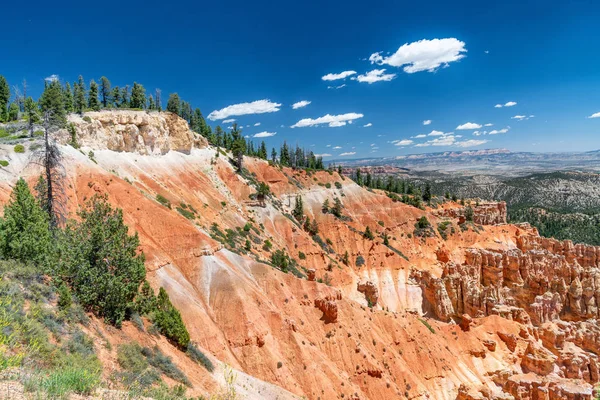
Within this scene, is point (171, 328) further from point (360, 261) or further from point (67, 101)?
point (67, 101)

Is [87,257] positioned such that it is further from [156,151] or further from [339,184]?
[339,184]

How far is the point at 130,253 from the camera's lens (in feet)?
63.6

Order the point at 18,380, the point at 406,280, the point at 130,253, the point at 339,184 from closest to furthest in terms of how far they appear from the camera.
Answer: the point at 18,380, the point at 130,253, the point at 406,280, the point at 339,184

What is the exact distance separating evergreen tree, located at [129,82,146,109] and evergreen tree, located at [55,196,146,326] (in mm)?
59330

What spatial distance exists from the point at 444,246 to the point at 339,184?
87.7ft

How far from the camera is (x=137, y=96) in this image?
70.8 metres

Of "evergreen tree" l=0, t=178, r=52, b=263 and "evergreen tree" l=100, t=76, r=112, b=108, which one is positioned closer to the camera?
"evergreen tree" l=0, t=178, r=52, b=263

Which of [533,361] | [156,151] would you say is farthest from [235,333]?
[156,151]

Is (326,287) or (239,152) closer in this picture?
(326,287)

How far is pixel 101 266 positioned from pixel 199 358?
8.11 m

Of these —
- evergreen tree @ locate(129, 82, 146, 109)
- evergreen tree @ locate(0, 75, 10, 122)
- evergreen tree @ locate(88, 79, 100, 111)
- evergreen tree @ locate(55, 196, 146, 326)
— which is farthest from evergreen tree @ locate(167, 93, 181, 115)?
evergreen tree @ locate(55, 196, 146, 326)

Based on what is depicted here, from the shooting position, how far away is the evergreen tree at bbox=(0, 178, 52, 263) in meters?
16.2

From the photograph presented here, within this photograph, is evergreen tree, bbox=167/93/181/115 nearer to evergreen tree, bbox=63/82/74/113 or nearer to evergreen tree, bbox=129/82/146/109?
evergreen tree, bbox=129/82/146/109

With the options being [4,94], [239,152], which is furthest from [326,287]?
[4,94]
